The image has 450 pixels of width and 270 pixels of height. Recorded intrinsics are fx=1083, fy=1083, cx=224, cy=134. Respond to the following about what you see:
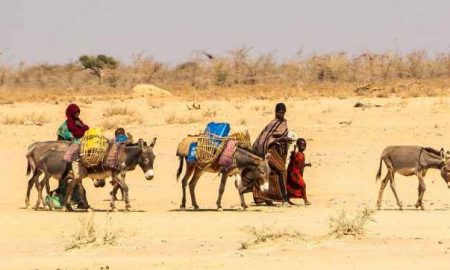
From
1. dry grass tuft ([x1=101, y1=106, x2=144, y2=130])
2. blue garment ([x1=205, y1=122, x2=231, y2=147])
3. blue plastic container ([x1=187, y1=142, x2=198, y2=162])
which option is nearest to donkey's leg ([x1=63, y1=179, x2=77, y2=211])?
blue plastic container ([x1=187, y1=142, x2=198, y2=162])

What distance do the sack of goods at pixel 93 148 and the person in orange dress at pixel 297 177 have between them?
358cm

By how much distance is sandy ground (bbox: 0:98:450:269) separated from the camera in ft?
43.4

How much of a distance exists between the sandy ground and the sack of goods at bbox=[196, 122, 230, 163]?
1045mm

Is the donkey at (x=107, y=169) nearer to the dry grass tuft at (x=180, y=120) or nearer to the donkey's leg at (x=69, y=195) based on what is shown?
the donkey's leg at (x=69, y=195)

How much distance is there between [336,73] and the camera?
2029 inches

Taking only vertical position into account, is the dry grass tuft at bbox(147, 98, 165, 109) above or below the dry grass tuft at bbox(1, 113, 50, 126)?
above

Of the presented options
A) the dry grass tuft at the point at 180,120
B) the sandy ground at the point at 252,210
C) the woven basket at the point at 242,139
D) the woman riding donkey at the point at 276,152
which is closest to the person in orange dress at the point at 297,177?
the woman riding donkey at the point at 276,152

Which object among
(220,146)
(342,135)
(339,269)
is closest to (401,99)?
(342,135)

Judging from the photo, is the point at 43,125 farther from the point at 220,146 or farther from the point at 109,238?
the point at 109,238

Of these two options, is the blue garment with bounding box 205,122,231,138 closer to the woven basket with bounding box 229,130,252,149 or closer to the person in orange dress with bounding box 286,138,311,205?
the woven basket with bounding box 229,130,252,149

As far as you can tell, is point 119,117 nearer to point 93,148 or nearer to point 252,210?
point 93,148

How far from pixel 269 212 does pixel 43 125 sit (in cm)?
1744

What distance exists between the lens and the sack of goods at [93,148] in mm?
19297

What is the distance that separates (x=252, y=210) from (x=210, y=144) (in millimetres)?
1415
